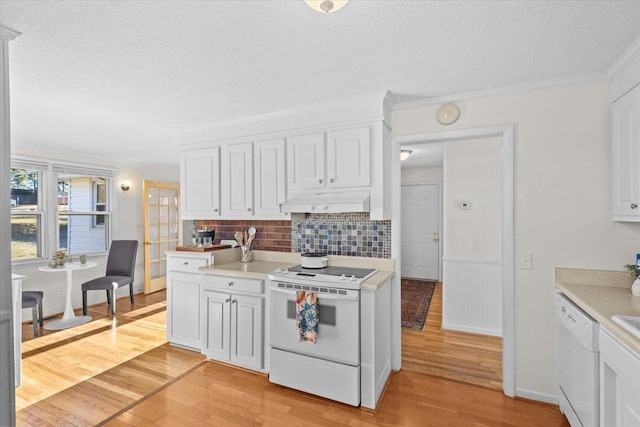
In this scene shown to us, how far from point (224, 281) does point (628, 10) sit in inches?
123

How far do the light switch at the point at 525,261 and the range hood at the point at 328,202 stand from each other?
1.23m

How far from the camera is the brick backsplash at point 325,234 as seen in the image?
2925mm

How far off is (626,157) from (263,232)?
9.89 ft

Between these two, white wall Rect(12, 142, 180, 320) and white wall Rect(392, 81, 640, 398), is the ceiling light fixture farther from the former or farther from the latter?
white wall Rect(12, 142, 180, 320)

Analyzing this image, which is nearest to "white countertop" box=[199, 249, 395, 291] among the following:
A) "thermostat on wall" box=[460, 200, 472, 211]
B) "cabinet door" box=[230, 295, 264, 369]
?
"cabinet door" box=[230, 295, 264, 369]

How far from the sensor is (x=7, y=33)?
1.61m

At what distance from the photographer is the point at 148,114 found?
3.02 meters

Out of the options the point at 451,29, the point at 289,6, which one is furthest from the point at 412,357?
the point at 289,6

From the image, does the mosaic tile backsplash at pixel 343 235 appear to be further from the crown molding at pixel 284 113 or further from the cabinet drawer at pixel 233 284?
the crown molding at pixel 284 113

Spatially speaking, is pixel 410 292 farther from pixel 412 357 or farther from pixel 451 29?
pixel 451 29

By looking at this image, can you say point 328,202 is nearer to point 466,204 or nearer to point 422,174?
point 466,204

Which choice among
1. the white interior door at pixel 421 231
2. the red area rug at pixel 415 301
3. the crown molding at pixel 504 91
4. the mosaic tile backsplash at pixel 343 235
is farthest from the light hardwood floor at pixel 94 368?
the white interior door at pixel 421 231

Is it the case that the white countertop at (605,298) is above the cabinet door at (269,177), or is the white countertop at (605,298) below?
below

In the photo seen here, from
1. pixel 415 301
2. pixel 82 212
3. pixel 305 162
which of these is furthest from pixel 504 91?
pixel 82 212
